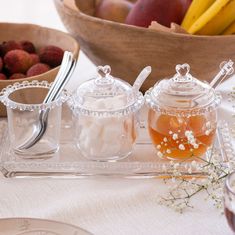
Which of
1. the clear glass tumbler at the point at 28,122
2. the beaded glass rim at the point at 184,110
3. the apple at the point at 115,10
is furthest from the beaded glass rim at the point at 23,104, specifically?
the apple at the point at 115,10

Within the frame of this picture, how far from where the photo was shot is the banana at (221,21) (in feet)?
2.85

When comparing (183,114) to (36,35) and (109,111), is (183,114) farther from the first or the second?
(36,35)

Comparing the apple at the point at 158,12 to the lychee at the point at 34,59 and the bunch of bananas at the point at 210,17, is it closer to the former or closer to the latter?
the bunch of bananas at the point at 210,17

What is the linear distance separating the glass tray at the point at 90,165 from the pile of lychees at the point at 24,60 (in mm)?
137

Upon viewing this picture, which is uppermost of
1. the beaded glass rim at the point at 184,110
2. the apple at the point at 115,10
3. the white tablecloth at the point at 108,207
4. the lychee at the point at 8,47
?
the apple at the point at 115,10

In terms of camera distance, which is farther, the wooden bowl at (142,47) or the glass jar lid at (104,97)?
the wooden bowl at (142,47)

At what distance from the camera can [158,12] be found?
0.92 m

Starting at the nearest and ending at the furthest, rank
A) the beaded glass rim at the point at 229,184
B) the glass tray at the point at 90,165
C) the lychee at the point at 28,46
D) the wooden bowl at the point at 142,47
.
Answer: the beaded glass rim at the point at 229,184
the glass tray at the point at 90,165
the wooden bowl at the point at 142,47
the lychee at the point at 28,46

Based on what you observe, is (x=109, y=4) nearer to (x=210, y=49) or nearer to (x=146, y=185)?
(x=210, y=49)

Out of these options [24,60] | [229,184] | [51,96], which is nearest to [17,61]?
[24,60]

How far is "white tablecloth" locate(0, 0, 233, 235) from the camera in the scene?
2.08 feet

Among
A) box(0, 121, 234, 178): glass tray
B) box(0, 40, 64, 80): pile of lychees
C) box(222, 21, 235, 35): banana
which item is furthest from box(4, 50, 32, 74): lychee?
box(222, 21, 235, 35): banana

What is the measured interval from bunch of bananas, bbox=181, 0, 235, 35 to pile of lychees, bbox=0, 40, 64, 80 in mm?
186

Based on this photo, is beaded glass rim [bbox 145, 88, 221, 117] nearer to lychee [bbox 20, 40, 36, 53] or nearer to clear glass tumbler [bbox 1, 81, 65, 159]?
clear glass tumbler [bbox 1, 81, 65, 159]
